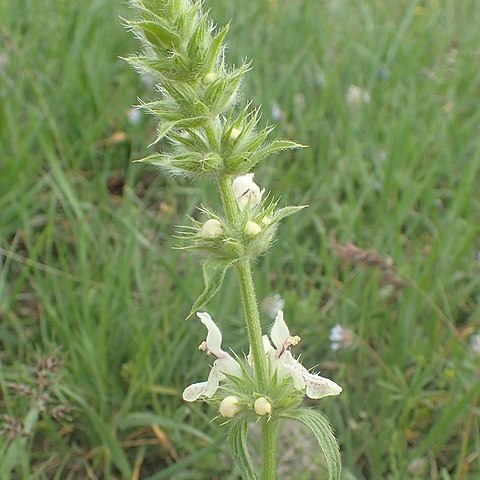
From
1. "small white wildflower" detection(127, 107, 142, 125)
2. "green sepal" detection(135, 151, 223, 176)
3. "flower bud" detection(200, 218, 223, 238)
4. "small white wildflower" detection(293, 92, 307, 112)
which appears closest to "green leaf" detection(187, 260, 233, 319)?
"flower bud" detection(200, 218, 223, 238)

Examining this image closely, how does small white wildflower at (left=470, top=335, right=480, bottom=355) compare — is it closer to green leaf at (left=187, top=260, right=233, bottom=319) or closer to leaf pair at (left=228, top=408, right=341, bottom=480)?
leaf pair at (left=228, top=408, right=341, bottom=480)

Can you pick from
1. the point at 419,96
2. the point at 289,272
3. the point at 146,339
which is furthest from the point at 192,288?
the point at 419,96

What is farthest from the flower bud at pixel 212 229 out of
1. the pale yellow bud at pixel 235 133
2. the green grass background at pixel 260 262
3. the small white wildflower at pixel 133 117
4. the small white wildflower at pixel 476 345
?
the small white wildflower at pixel 133 117

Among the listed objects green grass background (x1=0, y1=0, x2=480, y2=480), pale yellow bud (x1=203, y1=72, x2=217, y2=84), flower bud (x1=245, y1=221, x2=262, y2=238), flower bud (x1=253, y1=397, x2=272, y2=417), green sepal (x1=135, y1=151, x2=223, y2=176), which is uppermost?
pale yellow bud (x1=203, y1=72, x2=217, y2=84)

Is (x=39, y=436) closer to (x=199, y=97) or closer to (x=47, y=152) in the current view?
(x=47, y=152)

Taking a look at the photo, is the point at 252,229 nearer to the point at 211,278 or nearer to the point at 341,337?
the point at 211,278

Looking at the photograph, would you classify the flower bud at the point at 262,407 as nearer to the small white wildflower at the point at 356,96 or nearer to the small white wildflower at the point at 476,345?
the small white wildflower at the point at 476,345
